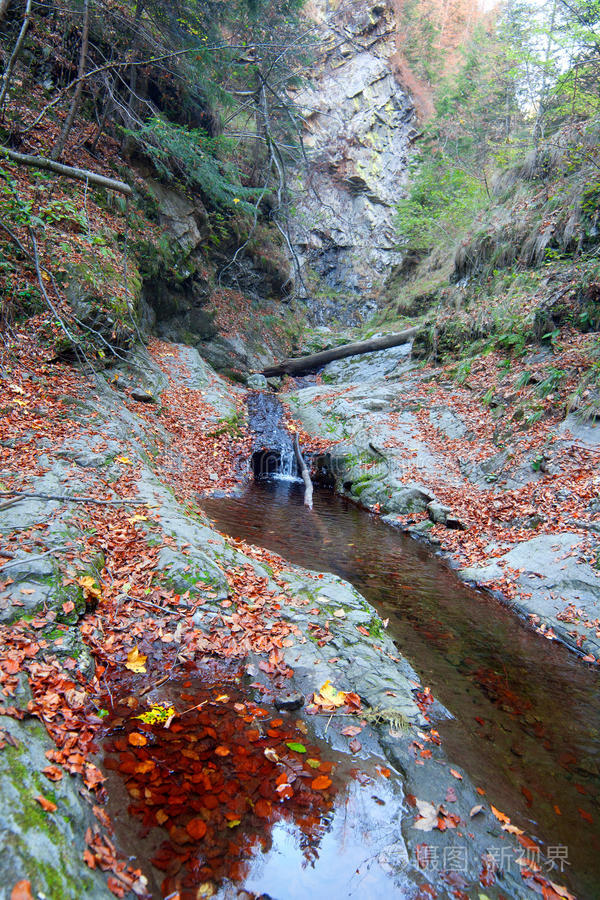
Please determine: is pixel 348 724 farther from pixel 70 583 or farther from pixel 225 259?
pixel 225 259

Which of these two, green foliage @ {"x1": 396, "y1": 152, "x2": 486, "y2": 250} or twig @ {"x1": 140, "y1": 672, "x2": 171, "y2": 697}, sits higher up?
green foliage @ {"x1": 396, "y1": 152, "x2": 486, "y2": 250}

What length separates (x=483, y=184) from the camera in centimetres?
1892

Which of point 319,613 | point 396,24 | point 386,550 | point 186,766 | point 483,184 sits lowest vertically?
point 386,550

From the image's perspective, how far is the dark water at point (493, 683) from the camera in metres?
2.88

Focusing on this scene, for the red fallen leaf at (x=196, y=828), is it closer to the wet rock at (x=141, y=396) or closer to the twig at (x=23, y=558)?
the twig at (x=23, y=558)

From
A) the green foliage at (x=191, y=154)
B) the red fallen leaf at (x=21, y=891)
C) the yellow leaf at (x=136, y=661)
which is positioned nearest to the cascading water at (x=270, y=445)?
the green foliage at (x=191, y=154)

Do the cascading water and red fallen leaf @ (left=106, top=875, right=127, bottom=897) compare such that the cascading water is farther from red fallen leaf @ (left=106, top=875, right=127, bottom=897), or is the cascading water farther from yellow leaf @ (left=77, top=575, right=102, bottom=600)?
red fallen leaf @ (left=106, top=875, right=127, bottom=897)

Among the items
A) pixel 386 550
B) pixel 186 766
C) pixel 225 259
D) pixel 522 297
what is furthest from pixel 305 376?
pixel 186 766

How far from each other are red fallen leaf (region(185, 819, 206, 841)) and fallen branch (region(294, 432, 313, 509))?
24.9 ft

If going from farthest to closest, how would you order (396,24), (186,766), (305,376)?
(396,24) → (305,376) → (186,766)

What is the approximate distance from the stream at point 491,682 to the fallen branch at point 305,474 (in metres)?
1.74

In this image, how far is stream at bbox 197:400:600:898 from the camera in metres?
2.88

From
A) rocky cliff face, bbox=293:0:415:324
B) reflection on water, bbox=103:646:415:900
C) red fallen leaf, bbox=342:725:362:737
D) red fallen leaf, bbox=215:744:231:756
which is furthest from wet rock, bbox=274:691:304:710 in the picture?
rocky cliff face, bbox=293:0:415:324

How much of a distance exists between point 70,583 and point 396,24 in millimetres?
46226
